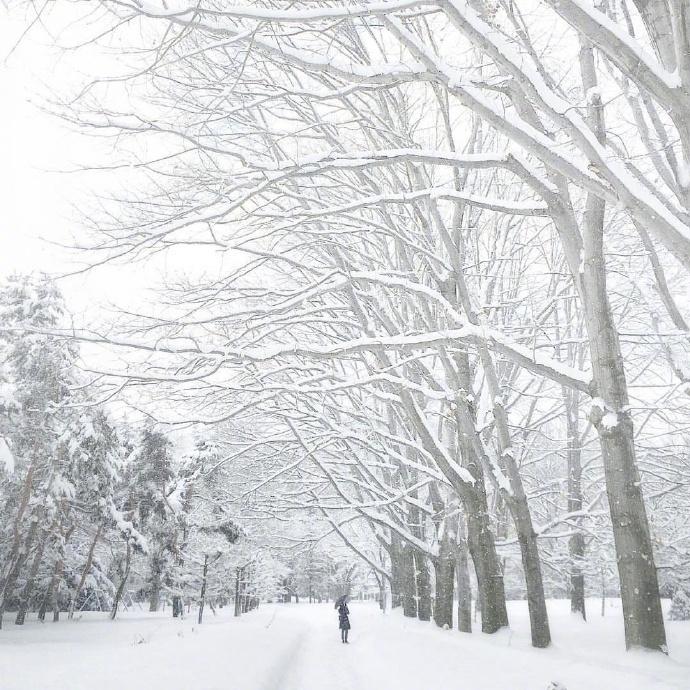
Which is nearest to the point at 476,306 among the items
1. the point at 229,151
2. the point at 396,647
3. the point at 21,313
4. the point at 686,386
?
the point at 686,386

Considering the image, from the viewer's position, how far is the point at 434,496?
41.5 feet

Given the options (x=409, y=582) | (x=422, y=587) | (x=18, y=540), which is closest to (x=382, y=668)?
(x=422, y=587)

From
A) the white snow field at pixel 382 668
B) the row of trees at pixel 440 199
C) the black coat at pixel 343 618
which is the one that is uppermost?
the row of trees at pixel 440 199

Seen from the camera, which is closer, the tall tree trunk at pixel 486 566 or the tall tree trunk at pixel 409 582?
the tall tree trunk at pixel 486 566

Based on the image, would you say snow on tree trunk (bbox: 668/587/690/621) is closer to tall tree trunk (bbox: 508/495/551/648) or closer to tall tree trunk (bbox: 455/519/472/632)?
tall tree trunk (bbox: 455/519/472/632)

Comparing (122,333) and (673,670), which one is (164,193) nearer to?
(122,333)

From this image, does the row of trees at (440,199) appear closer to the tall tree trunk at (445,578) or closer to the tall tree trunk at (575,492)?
the tall tree trunk at (445,578)

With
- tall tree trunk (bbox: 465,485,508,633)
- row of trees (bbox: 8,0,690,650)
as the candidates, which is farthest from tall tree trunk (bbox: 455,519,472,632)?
tall tree trunk (bbox: 465,485,508,633)

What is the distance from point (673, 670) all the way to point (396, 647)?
5.36 meters

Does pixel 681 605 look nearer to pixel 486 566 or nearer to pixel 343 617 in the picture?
pixel 343 617

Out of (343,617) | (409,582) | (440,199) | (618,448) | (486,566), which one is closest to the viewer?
(618,448)

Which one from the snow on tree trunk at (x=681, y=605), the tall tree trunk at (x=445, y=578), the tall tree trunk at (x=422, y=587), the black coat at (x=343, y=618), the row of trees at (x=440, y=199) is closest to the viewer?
the row of trees at (x=440, y=199)

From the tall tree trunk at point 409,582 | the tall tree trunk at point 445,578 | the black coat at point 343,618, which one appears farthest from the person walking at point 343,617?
the tall tree trunk at point 445,578

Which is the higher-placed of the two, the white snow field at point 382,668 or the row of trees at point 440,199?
the row of trees at point 440,199
